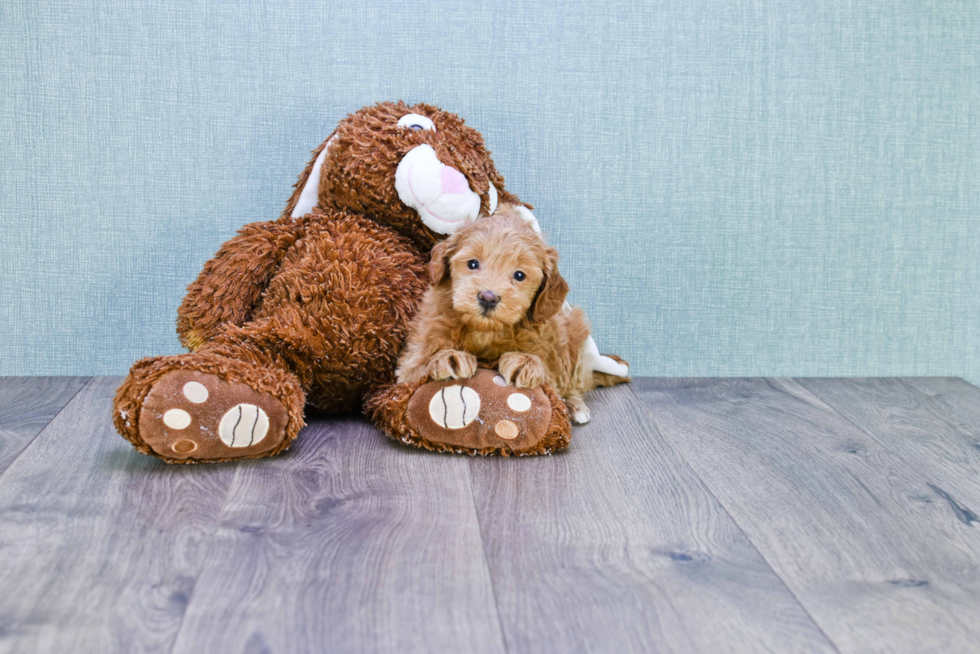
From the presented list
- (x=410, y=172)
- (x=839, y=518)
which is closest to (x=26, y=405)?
(x=410, y=172)

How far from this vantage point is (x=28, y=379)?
195 cm

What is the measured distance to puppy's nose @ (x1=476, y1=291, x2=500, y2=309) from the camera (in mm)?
1388

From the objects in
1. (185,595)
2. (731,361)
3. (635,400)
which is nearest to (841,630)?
(185,595)

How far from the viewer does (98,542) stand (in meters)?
1.10

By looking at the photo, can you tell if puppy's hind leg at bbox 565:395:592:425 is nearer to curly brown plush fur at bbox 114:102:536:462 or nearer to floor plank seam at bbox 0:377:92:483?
curly brown plush fur at bbox 114:102:536:462

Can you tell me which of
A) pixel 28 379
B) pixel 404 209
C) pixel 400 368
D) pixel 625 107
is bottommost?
pixel 28 379

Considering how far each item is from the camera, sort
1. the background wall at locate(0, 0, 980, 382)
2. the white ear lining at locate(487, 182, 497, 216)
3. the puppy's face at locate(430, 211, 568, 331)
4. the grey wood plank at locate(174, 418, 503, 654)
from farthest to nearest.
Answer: the background wall at locate(0, 0, 980, 382)
the white ear lining at locate(487, 182, 497, 216)
the puppy's face at locate(430, 211, 568, 331)
the grey wood plank at locate(174, 418, 503, 654)

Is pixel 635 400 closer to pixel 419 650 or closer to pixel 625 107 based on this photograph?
pixel 625 107

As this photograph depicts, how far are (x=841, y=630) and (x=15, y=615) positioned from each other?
86cm

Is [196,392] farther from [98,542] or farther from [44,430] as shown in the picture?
[44,430]

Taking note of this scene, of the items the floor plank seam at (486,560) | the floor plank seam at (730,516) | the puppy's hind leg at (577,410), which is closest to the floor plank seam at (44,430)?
the floor plank seam at (486,560)

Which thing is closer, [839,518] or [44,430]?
[839,518]

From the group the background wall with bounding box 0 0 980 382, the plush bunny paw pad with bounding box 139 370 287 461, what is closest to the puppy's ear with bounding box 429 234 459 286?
the plush bunny paw pad with bounding box 139 370 287 461

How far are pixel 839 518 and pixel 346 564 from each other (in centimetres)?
69
